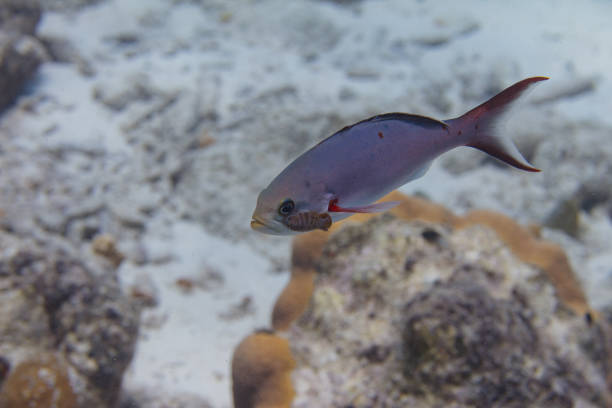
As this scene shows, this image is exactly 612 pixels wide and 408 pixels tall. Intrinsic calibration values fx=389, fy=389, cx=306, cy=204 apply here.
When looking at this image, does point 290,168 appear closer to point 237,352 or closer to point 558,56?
point 237,352

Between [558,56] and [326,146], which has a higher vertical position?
[326,146]

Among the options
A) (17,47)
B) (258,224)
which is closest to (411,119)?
(258,224)

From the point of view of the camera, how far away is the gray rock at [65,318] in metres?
2.43

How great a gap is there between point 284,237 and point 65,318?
324cm

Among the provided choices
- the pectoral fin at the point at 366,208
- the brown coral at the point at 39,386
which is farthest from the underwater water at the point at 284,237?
the pectoral fin at the point at 366,208

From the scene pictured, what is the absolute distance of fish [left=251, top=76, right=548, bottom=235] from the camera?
1.19 metres

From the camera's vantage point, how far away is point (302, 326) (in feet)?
8.38

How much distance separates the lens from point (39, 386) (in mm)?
2246

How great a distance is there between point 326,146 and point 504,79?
8374mm

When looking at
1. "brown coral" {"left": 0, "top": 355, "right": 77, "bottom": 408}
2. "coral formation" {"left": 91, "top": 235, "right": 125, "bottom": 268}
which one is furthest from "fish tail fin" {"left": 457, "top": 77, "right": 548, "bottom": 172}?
"coral formation" {"left": 91, "top": 235, "right": 125, "bottom": 268}

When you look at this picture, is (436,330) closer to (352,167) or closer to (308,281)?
(308,281)

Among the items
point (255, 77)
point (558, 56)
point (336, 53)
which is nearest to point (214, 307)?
point (255, 77)

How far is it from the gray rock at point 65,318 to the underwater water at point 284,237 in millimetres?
12

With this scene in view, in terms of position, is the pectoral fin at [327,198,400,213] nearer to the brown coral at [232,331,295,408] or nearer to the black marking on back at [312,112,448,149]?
the black marking on back at [312,112,448,149]
